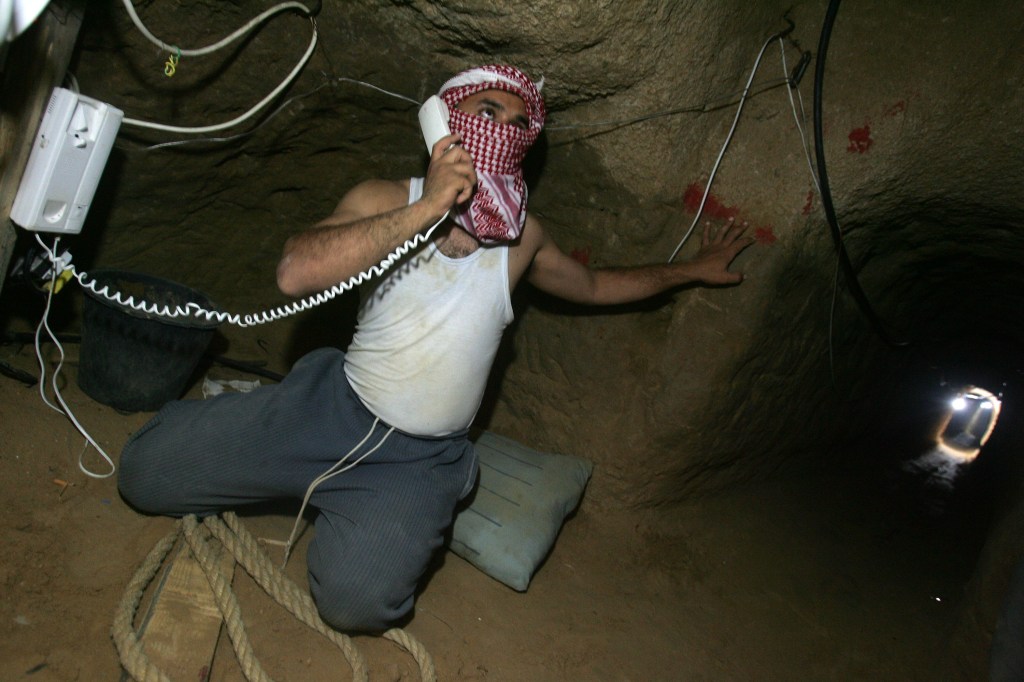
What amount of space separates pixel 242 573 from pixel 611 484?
4.77ft

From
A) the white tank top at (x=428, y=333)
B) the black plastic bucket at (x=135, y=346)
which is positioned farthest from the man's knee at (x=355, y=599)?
the black plastic bucket at (x=135, y=346)

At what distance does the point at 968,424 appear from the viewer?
9.05 meters

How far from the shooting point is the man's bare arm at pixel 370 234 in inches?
67.5

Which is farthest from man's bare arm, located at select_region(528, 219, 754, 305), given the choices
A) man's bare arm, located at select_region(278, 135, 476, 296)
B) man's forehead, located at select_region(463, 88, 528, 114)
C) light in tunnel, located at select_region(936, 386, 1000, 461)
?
light in tunnel, located at select_region(936, 386, 1000, 461)

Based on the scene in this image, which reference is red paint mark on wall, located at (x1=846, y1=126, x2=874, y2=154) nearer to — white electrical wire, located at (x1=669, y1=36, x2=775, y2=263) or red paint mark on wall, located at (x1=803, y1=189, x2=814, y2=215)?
red paint mark on wall, located at (x1=803, y1=189, x2=814, y2=215)

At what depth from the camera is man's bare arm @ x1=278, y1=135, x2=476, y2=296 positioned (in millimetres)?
1714

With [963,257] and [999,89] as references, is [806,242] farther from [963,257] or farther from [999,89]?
[963,257]

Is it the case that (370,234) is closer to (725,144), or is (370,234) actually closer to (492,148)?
(492,148)

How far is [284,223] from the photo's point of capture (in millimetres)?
3113

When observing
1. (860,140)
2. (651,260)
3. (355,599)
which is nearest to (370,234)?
(355,599)

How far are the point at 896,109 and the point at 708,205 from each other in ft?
2.13

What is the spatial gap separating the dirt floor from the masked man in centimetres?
18

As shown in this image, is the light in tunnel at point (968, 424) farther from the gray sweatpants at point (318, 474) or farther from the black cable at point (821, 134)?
the gray sweatpants at point (318, 474)

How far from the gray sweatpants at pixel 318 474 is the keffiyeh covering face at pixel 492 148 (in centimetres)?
72
